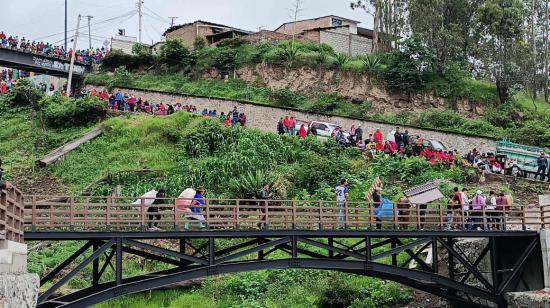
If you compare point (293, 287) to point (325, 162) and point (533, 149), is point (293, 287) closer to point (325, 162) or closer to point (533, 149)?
point (325, 162)

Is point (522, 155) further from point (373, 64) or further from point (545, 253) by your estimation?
point (373, 64)

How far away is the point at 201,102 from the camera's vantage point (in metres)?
48.2

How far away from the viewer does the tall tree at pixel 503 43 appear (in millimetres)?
50438

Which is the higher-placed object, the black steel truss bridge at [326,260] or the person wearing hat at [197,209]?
the person wearing hat at [197,209]

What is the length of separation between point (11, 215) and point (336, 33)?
4640cm

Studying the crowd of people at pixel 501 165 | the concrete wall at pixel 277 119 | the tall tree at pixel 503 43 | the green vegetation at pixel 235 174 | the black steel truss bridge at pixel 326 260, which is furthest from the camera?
the tall tree at pixel 503 43

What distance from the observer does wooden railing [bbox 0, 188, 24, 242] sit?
593 inches

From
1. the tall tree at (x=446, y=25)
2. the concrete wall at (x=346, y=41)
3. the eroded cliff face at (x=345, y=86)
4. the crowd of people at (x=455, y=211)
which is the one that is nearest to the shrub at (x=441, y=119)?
the eroded cliff face at (x=345, y=86)

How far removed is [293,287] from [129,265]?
6.35 meters

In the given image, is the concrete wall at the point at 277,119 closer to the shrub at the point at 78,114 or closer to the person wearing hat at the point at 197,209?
the shrub at the point at 78,114

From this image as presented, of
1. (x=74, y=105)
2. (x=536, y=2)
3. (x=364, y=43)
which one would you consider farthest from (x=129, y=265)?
(x=536, y=2)

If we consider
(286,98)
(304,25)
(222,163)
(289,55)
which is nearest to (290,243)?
(222,163)

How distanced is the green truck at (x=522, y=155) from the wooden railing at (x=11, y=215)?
26263 mm

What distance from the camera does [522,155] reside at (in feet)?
128
